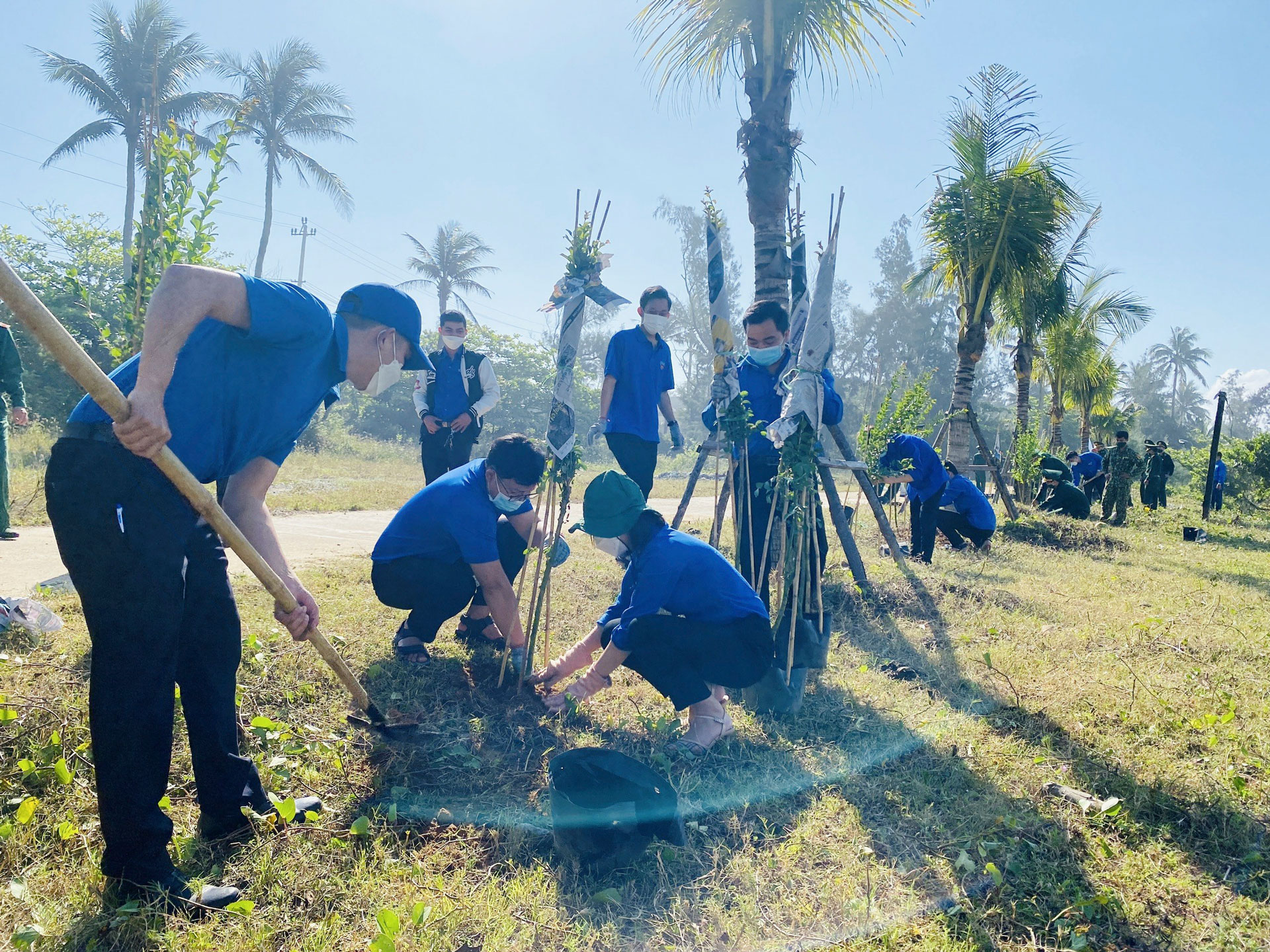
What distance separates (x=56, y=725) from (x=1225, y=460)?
21.5 m

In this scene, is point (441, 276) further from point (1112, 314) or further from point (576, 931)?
point (576, 931)

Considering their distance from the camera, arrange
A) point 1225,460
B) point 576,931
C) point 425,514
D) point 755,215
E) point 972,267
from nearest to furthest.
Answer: point 576,931 → point 425,514 → point 755,215 → point 972,267 → point 1225,460

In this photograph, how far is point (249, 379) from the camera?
6.52ft

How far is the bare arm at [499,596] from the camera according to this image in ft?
10.7

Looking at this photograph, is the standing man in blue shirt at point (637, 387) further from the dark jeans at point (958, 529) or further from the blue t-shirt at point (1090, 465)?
the blue t-shirt at point (1090, 465)

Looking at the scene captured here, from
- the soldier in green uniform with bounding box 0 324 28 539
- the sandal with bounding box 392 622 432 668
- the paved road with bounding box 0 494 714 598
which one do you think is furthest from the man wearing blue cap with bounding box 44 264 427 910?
the soldier in green uniform with bounding box 0 324 28 539

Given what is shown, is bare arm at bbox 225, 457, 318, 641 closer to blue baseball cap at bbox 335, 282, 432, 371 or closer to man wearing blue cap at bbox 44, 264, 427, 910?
man wearing blue cap at bbox 44, 264, 427, 910

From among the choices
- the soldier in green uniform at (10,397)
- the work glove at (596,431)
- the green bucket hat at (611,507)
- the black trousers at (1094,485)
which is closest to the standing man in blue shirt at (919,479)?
the work glove at (596,431)

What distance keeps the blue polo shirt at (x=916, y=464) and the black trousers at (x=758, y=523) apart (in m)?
3.01

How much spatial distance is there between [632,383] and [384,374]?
263 centimetres

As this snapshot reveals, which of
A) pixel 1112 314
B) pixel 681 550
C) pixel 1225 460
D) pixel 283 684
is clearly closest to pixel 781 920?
pixel 681 550

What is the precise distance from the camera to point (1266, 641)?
14.8 ft

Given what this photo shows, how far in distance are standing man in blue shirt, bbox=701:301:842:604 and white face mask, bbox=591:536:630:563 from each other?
3.90ft

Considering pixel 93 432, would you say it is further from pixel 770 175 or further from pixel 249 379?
pixel 770 175
